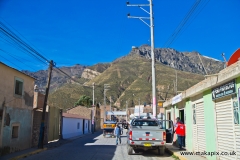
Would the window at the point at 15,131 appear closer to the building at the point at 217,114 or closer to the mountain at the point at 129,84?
the building at the point at 217,114

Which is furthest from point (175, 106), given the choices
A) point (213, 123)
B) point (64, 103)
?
point (64, 103)

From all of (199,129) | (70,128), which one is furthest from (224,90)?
(70,128)

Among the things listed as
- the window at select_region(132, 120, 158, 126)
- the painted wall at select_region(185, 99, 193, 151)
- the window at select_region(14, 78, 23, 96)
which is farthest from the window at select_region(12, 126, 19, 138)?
the painted wall at select_region(185, 99, 193, 151)

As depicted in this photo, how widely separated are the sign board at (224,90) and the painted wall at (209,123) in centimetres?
58

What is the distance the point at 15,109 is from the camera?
16.1 metres

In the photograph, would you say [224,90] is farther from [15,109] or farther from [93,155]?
[15,109]

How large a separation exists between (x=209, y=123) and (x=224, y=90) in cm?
224

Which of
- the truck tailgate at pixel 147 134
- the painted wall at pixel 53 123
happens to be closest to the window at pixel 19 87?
the truck tailgate at pixel 147 134

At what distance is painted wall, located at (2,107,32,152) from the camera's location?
49.1ft

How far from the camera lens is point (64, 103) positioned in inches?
3629

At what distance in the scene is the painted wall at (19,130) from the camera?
49.1ft

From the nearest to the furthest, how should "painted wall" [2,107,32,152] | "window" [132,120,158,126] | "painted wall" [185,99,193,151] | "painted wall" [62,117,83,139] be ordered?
"painted wall" [185,99,193,151]
"painted wall" [2,107,32,152]
"window" [132,120,158,126]
"painted wall" [62,117,83,139]

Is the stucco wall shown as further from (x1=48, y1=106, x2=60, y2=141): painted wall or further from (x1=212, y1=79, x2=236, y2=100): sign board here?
(x1=212, y1=79, x2=236, y2=100): sign board

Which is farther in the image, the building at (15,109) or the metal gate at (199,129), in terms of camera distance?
the building at (15,109)
